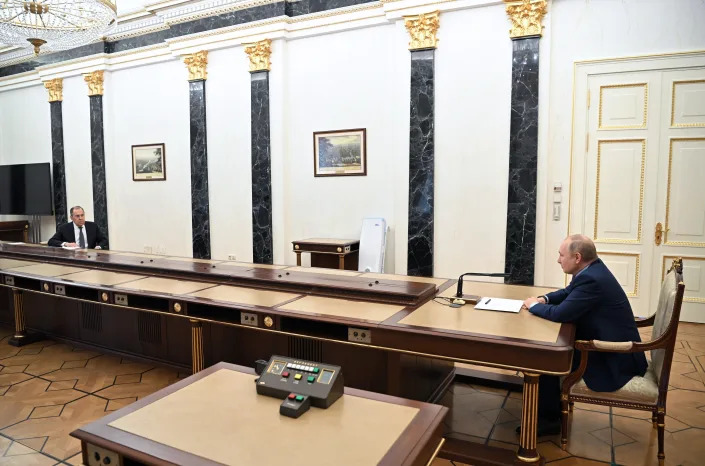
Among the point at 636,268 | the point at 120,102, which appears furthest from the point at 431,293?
the point at 120,102

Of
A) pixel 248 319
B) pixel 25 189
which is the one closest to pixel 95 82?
pixel 25 189

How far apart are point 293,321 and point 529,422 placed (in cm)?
143

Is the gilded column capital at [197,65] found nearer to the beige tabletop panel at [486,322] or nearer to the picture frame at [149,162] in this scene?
the picture frame at [149,162]

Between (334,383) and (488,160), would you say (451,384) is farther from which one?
(488,160)

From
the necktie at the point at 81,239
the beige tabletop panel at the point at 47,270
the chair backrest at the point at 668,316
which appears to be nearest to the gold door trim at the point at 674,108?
the chair backrest at the point at 668,316

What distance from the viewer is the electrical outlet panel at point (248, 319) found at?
3.11 metres

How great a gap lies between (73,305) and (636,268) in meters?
6.12

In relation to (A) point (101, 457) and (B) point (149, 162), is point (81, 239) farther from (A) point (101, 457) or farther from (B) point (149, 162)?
(A) point (101, 457)

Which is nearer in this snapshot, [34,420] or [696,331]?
[34,420]

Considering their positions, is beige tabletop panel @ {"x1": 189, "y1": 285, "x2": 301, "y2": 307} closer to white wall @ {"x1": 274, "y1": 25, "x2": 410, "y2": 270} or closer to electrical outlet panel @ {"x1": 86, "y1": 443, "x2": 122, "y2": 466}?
electrical outlet panel @ {"x1": 86, "y1": 443, "x2": 122, "y2": 466}

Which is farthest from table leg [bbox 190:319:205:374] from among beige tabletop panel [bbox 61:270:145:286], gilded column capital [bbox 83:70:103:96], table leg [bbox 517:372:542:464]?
gilded column capital [bbox 83:70:103:96]

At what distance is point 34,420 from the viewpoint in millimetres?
3420

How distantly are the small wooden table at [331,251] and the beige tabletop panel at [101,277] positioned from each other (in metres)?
2.73

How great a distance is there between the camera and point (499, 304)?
10.2 feet
